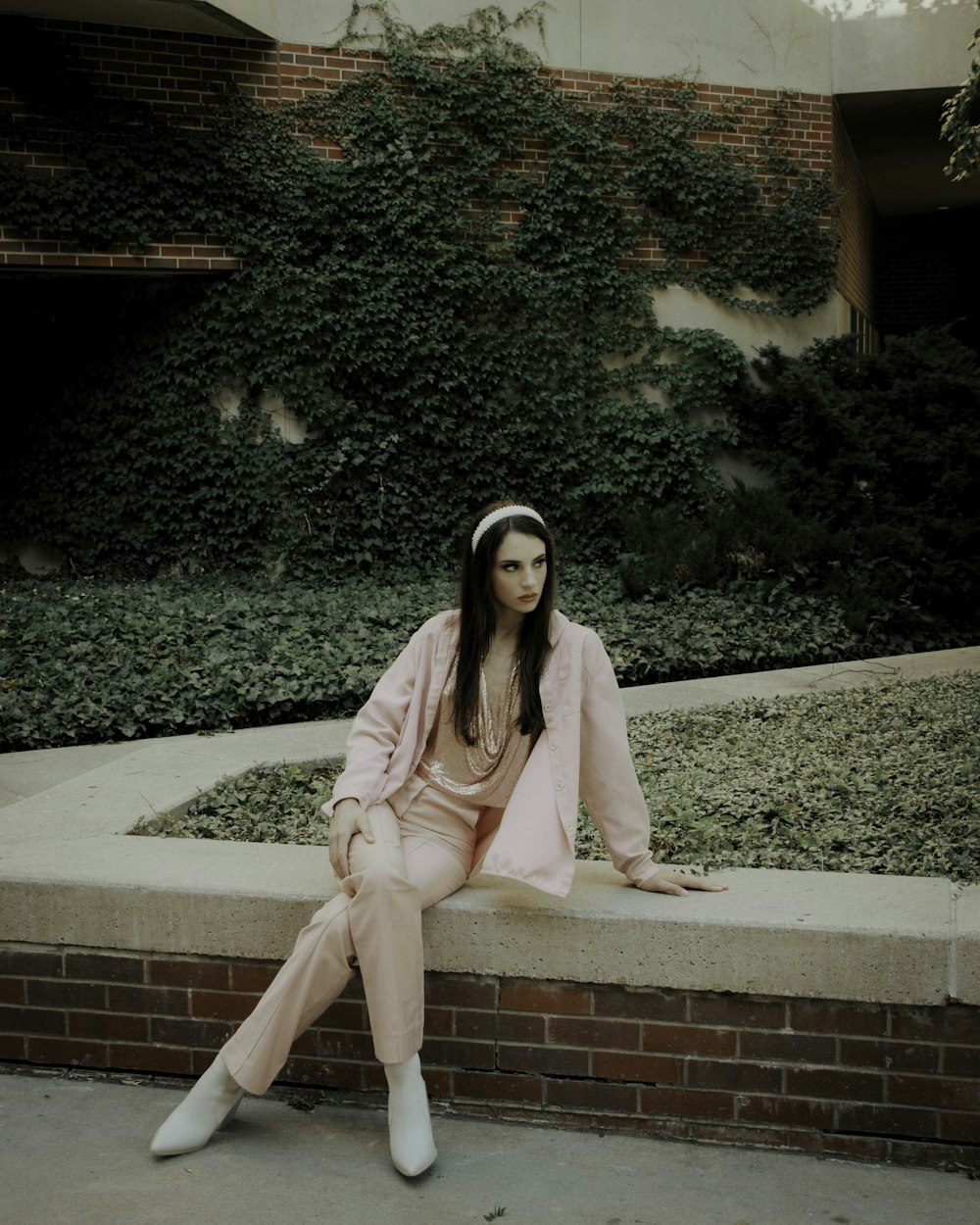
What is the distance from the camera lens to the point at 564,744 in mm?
2922

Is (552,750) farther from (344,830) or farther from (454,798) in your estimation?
(344,830)

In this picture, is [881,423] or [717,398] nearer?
[881,423]

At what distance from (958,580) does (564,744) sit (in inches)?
300

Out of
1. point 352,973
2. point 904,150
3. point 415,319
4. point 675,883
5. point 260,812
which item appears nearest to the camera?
point 352,973

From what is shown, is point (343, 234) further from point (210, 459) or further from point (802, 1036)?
point (802, 1036)

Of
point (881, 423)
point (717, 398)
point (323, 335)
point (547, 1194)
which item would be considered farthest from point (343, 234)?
point (547, 1194)

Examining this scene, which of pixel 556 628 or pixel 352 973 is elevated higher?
pixel 556 628

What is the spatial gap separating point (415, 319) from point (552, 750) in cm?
858

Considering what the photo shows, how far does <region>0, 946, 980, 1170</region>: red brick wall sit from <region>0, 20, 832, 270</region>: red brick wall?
337 inches

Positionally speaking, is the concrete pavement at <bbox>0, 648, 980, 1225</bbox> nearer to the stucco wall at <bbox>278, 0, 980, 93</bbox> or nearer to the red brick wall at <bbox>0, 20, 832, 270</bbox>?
the red brick wall at <bbox>0, 20, 832, 270</bbox>

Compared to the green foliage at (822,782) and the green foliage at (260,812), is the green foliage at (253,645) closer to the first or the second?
the green foliage at (260,812)

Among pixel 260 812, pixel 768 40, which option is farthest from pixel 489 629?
pixel 768 40

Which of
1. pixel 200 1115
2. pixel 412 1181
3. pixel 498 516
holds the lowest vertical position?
pixel 412 1181

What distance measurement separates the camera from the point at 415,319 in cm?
1090
